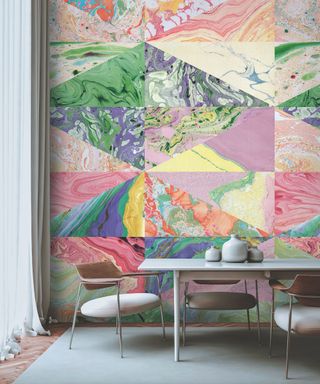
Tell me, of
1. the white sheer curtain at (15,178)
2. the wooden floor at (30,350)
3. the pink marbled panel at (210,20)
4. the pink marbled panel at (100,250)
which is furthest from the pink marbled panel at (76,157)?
the wooden floor at (30,350)

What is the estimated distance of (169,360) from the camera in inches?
166

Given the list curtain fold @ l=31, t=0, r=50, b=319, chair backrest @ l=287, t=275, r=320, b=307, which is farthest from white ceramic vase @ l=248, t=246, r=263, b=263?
curtain fold @ l=31, t=0, r=50, b=319

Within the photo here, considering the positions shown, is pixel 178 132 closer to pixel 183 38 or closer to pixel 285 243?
pixel 183 38

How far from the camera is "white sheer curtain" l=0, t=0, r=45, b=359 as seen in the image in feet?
14.8

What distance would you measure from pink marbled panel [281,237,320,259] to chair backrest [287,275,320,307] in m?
1.70

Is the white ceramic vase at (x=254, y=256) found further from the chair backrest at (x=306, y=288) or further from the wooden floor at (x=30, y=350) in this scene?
the wooden floor at (x=30, y=350)

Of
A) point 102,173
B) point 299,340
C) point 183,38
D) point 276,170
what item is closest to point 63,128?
point 102,173

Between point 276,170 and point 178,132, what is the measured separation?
980 millimetres

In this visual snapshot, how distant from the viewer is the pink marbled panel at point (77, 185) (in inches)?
221

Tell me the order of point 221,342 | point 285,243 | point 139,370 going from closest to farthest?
point 139,370 < point 221,342 < point 285,243

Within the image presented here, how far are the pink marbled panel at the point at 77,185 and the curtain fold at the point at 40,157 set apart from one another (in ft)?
0.46

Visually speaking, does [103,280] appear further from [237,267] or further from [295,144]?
[295,144]

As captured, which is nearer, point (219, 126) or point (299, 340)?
point (299, 340)

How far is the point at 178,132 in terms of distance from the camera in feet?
18.4
